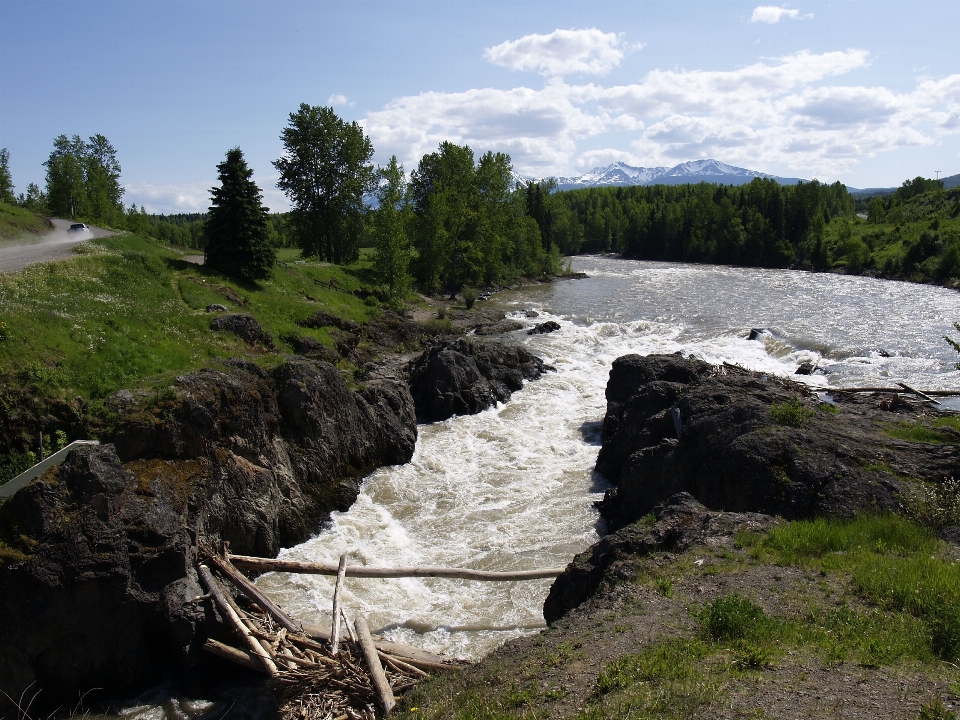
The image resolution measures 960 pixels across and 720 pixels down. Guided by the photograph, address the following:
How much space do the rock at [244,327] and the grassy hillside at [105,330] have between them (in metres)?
0.36

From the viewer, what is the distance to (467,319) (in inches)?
1833

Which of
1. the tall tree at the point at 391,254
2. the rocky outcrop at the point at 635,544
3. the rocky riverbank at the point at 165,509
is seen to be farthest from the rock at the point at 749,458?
the tall tree at the point at 391,254

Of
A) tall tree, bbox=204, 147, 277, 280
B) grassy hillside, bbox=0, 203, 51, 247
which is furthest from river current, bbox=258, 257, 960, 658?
grassy hillside, bbox=0, 203, 51, 247

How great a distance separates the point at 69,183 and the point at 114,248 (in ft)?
131

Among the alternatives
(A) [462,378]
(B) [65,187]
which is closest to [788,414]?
(A) [462,378]

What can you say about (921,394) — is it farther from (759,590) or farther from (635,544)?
(759,590)

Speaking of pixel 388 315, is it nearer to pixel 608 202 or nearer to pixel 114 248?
pixel 114 248

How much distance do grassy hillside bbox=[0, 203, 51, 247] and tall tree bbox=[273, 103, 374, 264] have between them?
1680 cm

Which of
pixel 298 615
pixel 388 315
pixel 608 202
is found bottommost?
pixel 298 615

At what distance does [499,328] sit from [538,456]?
23314 mm

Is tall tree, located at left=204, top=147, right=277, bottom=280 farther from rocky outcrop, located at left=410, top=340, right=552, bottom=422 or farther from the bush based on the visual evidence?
the bush

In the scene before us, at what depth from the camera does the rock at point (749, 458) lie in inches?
468

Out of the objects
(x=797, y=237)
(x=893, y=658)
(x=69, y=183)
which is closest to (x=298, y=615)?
(x=893, y=658)

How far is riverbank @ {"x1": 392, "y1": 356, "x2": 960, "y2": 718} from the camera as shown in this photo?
659 cm
